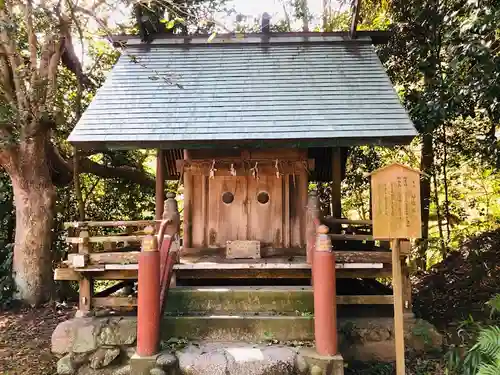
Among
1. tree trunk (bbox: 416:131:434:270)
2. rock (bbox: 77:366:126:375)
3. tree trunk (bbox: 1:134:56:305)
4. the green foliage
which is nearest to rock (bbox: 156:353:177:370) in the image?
rock (bbox: 77:366:126:375)

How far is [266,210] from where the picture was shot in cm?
868

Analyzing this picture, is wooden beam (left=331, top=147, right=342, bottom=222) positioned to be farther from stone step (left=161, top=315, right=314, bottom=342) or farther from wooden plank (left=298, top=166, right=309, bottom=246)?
stone step (left=161, top=315, right=314, bottom=342)

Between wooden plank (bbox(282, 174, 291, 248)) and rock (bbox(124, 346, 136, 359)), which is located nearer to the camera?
rock (bbox(124, 346, 136, 359))

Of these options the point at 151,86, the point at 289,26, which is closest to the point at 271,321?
the point at 151,86

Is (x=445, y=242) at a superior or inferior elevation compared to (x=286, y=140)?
inferior

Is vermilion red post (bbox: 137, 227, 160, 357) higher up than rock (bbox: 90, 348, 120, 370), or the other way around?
vermilion red post (bbox: 137, 227, 160, 357)

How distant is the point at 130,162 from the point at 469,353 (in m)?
11.0

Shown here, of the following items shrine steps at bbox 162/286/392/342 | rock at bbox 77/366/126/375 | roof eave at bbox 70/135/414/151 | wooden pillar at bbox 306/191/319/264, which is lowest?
rock at bbox 77/366/126/375

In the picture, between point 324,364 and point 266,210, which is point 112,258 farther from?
point 324,364

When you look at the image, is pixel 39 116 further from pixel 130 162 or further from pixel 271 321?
pixel 271 321

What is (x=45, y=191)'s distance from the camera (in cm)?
948

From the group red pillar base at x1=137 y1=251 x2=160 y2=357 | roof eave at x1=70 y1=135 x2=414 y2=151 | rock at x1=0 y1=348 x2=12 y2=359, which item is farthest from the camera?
rock at x1=0 y1=348 x2=12 y2=359

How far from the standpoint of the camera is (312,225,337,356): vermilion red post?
213 inches

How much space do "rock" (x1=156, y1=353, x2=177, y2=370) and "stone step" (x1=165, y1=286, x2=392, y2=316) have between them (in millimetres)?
998
